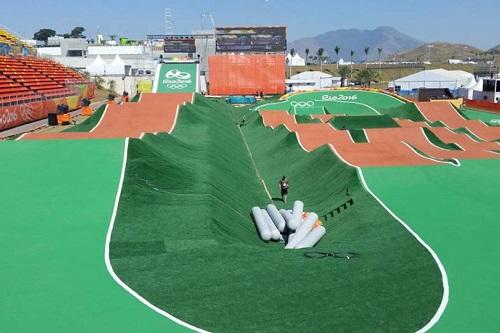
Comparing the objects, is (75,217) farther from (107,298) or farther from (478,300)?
(478,300)

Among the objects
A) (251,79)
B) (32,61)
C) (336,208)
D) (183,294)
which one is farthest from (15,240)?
(251,79)

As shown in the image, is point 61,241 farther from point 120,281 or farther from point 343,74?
point 343,74

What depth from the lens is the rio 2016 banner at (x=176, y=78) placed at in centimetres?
6560

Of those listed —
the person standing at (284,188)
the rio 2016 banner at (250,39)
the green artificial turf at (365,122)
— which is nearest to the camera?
the person standing at (284,188)

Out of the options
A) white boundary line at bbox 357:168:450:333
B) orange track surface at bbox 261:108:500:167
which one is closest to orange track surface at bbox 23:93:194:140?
orange track surface at bbox 261:108:500:167

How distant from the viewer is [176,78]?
67.5m

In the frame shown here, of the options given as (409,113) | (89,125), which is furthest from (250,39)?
(89,125)

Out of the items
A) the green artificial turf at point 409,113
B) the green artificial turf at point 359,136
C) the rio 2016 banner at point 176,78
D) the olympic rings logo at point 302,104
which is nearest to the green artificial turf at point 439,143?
the green artificial turf at point 359,136

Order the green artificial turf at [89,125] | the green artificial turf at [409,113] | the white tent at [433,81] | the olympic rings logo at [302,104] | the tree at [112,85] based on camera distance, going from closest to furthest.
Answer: the green artificial turf at [89,125] < the green artificial turf at [409,113] < the olympic rings logo at [302,104] < the tree at [112,85] < the white tent at [433,81]

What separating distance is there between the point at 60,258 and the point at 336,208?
1086cm

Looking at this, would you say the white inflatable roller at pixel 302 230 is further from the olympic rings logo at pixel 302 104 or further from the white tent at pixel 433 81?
the white tent at pixel 433 81

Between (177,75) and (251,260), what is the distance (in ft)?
188

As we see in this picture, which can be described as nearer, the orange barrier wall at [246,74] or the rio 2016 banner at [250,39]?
the orange barrier wall at [246,74]

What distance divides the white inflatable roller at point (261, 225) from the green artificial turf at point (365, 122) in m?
21.7
